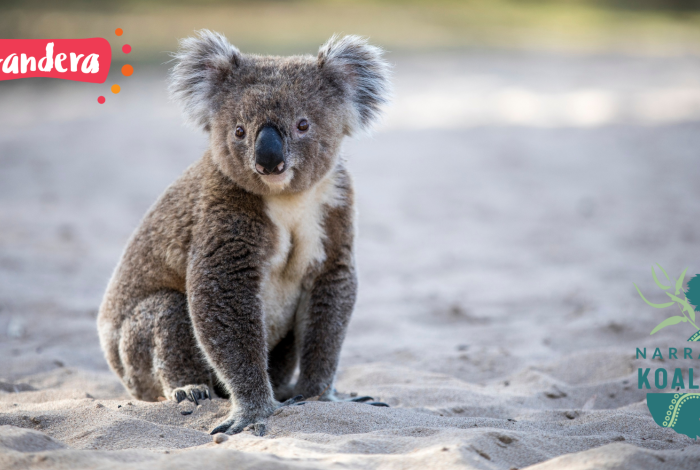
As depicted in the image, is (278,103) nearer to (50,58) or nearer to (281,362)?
(281,362)

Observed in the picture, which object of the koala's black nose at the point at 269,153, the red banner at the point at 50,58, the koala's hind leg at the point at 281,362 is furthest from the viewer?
the red banner at the point at 50,58

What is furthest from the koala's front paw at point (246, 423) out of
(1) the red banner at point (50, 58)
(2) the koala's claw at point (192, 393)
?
(1) the red banner at point (50, 58)

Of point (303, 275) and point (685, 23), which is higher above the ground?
point (685, 23)

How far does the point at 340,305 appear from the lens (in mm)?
3295

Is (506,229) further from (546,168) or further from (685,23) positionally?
(685,23)

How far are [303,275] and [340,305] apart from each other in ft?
0.80

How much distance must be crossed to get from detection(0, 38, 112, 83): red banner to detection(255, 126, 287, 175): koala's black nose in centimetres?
291

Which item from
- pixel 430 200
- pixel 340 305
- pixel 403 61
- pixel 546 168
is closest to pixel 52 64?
pixel 340 305

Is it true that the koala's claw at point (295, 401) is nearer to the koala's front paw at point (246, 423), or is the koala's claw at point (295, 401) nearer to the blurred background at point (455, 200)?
the koala's front paw at point (246, 423)

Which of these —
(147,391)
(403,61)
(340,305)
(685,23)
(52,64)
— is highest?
(685,23)

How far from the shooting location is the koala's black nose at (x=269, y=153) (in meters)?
2.78

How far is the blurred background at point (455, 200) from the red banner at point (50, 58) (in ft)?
2.57

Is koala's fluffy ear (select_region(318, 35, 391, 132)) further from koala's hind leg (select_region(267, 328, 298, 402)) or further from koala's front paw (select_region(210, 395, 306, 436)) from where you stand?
koala's front paw (select_region(210, 395, 306, 436))

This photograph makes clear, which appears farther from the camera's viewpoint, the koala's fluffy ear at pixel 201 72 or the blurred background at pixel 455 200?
the blurred background at pixel 455 200
